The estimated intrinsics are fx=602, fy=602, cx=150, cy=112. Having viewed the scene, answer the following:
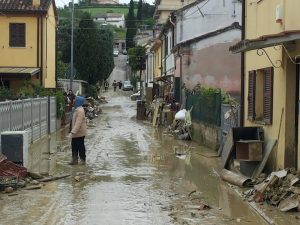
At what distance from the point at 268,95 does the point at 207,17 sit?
66.6 ft

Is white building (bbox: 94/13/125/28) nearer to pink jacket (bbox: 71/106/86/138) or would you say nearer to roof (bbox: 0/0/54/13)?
roof (bbox: 0/0/54/13)

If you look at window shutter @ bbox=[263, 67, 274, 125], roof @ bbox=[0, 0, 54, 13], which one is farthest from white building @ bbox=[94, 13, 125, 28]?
window shutter @ bbox=[263, 67, 274, 125]

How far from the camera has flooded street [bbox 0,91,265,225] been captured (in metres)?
8.81

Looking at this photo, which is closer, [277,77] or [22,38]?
[277,77]

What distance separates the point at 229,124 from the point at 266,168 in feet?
16.3

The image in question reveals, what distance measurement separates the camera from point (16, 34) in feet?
110

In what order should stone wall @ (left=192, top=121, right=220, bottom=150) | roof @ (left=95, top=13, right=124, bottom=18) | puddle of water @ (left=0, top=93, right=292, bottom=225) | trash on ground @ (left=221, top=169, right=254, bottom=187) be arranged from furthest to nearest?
roof @ (left=95, top=13, right=124, bottom=18), stone wall @ (left=192, top=121, right=220, bottom=150), trash on ground @ (left=221, top=169, right=254, bottom=187), puddle of water @ (left=0, top=93, right=292, bottom=225)

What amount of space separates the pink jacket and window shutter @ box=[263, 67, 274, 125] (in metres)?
4.48

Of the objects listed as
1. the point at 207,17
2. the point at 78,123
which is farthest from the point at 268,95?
the point at 207,17

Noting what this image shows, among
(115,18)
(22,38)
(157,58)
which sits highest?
(115,18)

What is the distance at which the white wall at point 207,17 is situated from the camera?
3164 cm

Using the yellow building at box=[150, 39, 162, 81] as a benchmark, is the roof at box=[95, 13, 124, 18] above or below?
above

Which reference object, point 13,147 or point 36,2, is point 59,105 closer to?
point 36,2

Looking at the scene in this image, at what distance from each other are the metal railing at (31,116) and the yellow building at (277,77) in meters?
6.54
